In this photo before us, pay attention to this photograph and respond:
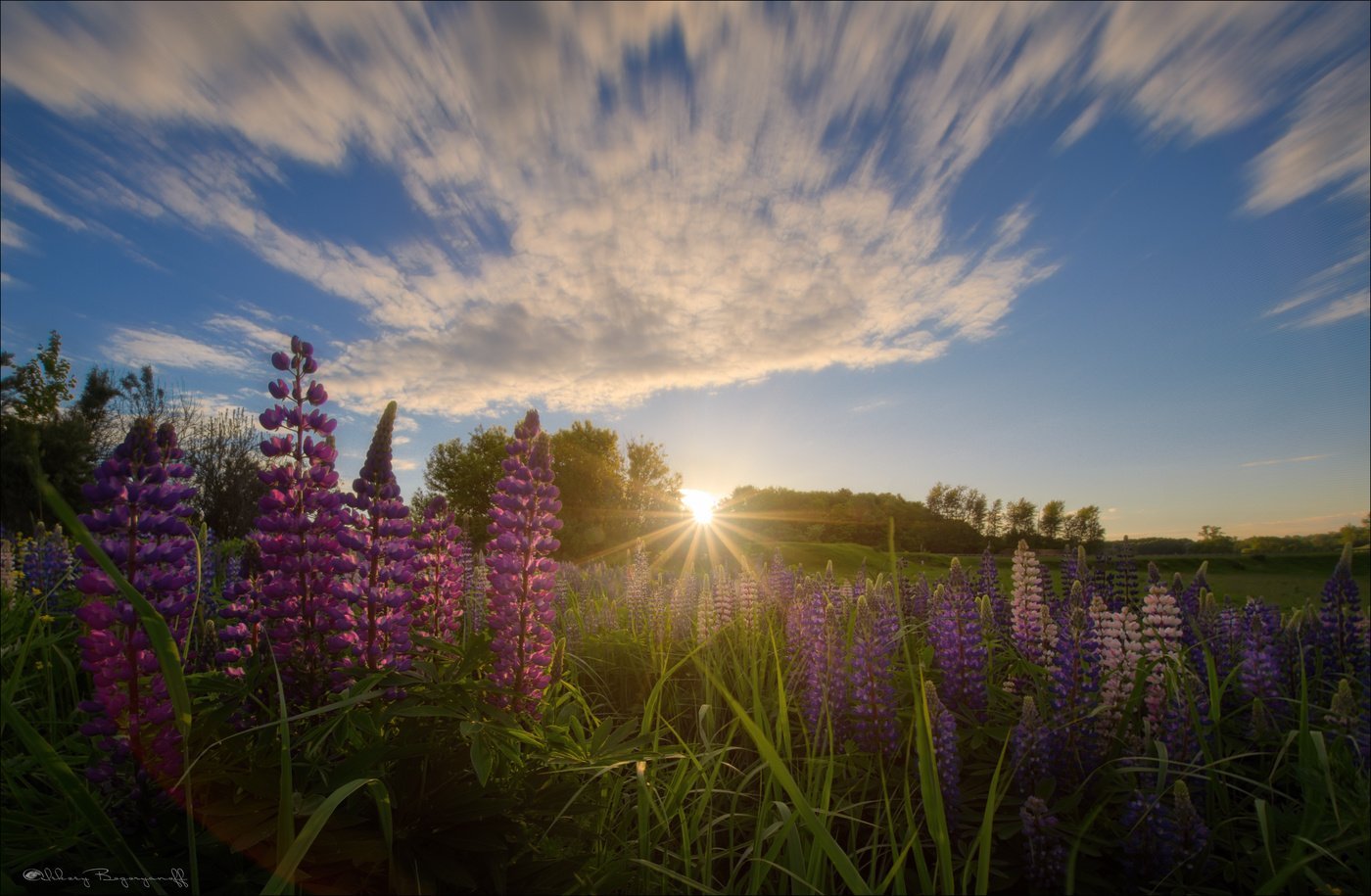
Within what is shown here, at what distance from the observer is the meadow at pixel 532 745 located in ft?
6.25

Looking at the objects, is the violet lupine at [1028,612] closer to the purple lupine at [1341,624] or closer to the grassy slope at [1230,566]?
the purple lupine at [1341,624]

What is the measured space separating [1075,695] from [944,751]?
1031 millimetres

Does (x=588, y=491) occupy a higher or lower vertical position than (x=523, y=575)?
higher

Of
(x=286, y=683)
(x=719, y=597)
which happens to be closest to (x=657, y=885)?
(x=286, y=683)

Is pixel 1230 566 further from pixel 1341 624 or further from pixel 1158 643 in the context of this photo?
pixel 1158 643

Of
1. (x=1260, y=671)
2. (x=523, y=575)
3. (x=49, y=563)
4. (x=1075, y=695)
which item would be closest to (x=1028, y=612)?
(x=1075, y=695)

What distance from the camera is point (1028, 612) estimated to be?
4254mm

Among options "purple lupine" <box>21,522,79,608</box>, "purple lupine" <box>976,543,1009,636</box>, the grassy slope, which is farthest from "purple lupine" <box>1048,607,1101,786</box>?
"purple lupine" <box>21,522,79,608</box>

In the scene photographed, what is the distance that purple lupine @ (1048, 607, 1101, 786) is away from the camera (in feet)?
9.98

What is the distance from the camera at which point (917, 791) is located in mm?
3209

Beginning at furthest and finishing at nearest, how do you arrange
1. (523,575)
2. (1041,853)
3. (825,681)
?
(825,681)
(523,575)
(1041,853)

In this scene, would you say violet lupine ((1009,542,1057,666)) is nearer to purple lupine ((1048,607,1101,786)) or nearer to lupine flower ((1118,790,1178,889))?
purple lupine ((1048,607,1101,786))

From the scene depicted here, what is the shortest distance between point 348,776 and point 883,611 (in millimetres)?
3395

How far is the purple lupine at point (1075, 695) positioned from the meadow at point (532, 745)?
20 mm
